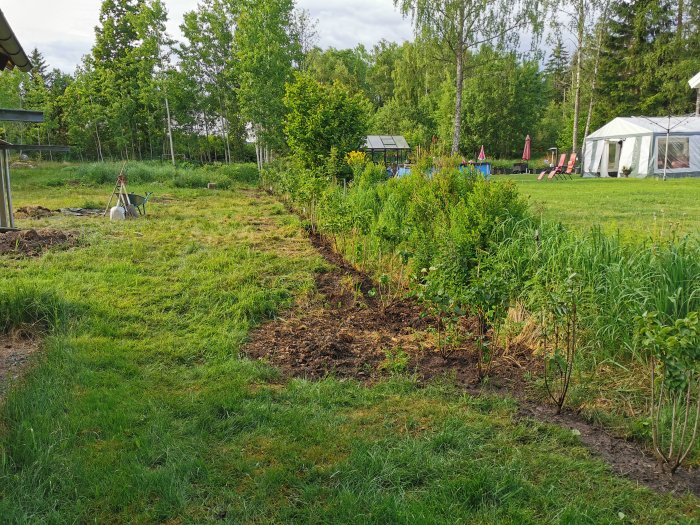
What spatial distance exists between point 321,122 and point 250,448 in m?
10.1

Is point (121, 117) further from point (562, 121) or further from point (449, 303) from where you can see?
point (562, 121)

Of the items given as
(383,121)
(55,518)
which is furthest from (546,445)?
(383,121)

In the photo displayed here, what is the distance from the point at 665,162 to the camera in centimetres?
1848

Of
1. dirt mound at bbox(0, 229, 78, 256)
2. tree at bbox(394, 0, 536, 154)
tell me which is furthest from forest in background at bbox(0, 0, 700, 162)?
dirt mound at bbox(0, 229, 78, 256)

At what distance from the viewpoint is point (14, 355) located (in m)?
3.84

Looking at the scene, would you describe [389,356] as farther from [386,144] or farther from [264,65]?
[386,144]

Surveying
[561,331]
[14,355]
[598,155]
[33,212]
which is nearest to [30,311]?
[14,355]

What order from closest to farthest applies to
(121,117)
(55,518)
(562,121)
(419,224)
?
1. (55,518)
2. (419,224)
3. (121,117)
4. (562,121)

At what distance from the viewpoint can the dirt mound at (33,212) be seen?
36.0 ft

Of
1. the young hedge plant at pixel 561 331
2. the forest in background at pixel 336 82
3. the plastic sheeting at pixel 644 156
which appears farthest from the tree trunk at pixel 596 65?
the young hedge plant at pixel 561 331

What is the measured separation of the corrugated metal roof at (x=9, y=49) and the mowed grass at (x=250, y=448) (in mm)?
2303

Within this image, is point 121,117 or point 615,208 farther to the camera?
point 121,117

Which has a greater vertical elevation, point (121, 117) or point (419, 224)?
point (121, 117)

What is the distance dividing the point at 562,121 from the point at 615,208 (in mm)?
34620
